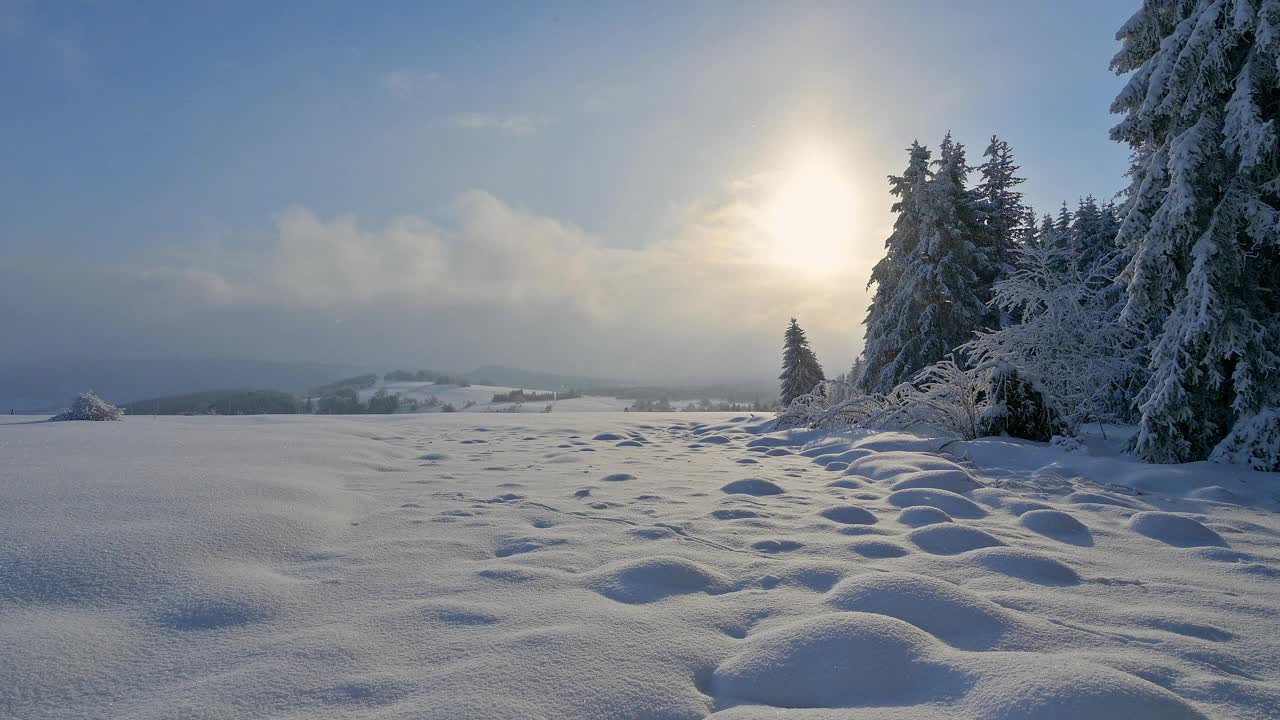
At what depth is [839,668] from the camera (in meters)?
1.42

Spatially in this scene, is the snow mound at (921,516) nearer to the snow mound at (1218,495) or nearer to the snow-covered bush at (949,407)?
the snow mound at (1218,495)

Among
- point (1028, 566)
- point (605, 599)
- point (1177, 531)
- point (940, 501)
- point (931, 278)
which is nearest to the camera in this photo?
point (605, 599)

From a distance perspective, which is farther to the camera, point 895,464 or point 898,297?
point 898,297

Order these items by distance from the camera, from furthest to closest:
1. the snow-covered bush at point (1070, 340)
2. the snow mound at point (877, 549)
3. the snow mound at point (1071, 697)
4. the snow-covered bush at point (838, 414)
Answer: the snow-covered bush at point (1070, 340) < the snow-covered bush at point (838, 414) < the snow mound at point (877, 549) < the snow mound at point (1071, 697)

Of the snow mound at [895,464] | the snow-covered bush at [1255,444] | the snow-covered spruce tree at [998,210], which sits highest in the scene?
the snow-covered spruce tree at [998,210]

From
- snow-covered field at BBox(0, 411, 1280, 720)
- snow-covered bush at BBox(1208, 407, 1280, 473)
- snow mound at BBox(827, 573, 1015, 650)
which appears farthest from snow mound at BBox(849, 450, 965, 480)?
snow mound at BBox(827, 573, 1015, 650)

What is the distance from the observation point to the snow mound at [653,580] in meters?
→ 2.01

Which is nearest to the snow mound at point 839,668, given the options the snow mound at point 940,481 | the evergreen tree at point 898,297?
the snow mound at point 940,481

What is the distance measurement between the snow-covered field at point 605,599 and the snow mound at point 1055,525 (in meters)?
0.01

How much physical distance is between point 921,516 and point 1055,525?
27.7 inches

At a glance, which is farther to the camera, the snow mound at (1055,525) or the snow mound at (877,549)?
the snow mound at (1055,525)

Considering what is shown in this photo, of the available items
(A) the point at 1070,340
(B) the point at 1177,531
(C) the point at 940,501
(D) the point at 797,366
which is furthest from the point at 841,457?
(D) the point at 797,366

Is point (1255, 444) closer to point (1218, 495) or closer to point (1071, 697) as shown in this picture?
point (1218, 495)

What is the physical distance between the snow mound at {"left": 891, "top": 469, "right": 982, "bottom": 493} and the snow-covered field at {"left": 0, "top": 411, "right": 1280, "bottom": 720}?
25 centimetres
